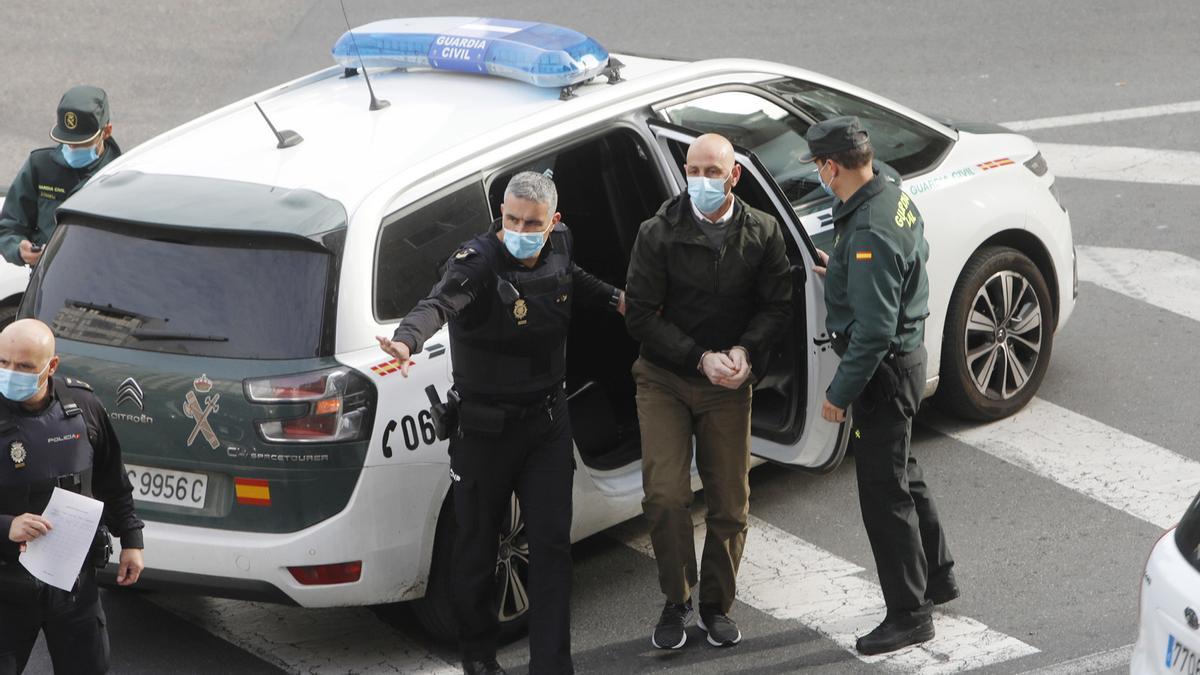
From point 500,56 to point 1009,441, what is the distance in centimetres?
295

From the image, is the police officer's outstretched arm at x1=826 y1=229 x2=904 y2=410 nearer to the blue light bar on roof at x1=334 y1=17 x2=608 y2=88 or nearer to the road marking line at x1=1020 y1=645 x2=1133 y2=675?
the road marking line at x1=1020 y1=645 x2=1133 y2=675

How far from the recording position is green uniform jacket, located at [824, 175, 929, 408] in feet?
18.2

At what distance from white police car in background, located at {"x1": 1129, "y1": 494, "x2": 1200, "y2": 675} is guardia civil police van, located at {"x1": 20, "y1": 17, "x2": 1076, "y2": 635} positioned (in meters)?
1.90

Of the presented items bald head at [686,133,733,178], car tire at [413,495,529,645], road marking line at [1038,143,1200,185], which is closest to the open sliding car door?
bald head at [686,133,733,178]

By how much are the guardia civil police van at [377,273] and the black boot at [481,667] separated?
225mm

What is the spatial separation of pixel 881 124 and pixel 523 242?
8.60 feet

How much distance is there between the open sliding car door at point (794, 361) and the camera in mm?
6066

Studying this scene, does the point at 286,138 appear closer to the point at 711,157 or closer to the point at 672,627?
the point at 711,157

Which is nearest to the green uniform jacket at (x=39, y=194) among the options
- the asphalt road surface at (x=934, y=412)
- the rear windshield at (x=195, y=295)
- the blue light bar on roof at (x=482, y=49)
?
the blue light bar on roof at (x=482, y=49)

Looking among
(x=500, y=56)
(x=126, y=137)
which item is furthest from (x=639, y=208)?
(x=126, y=137)

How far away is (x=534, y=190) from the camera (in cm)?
538

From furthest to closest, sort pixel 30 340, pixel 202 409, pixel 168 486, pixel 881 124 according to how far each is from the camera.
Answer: pixel 881 124
pixel 168 486
pixel 202 409
pixel 30 340

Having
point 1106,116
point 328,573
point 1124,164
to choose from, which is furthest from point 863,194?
point 1106,116

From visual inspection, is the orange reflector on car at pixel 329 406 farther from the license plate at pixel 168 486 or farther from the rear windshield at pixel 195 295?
the license plate at pixel 168 486
